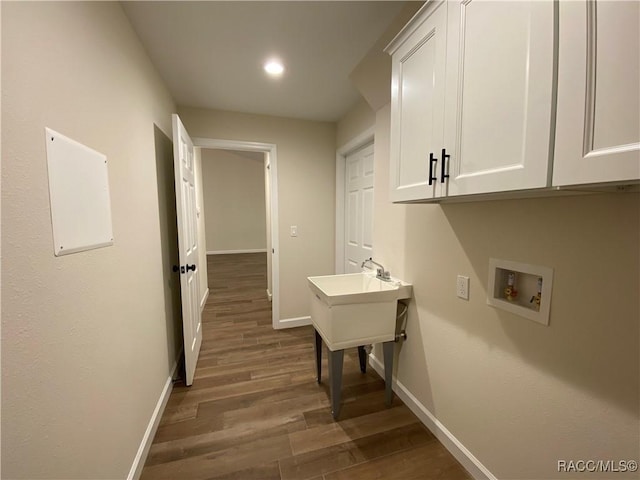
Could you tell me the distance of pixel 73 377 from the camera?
0.88 m

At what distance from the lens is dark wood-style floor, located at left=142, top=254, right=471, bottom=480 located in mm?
1392

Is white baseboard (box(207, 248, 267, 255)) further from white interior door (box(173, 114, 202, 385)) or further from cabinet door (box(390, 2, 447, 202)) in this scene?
cabinet door (box(390, 2, 447, 202))

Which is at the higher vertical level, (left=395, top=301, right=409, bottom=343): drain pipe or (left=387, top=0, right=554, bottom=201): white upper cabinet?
(left=387, top=0, right=554, bottom=201): white upper cabinet

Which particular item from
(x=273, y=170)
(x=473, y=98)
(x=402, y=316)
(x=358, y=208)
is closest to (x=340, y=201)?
(x=358, y=208)

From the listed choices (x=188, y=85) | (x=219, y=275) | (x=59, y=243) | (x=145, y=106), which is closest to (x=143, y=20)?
(x=145, y=106)

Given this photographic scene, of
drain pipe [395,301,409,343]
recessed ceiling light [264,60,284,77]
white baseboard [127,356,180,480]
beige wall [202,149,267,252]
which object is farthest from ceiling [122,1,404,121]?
beige wall [202,149,267,252]

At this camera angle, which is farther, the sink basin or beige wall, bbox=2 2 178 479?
the sink basin

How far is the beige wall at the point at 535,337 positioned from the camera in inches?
32.2

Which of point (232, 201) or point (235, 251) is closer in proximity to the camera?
point (232, 201)

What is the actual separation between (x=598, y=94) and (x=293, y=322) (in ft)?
10.0

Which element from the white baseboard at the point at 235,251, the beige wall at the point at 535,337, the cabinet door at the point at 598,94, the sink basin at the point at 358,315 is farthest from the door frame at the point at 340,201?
the white baseboard at the point at 235,251

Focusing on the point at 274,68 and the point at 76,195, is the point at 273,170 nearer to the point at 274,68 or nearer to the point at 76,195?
the point at 274,68

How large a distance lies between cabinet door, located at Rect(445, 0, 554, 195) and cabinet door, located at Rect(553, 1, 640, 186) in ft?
0.11

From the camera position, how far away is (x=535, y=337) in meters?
1.05
